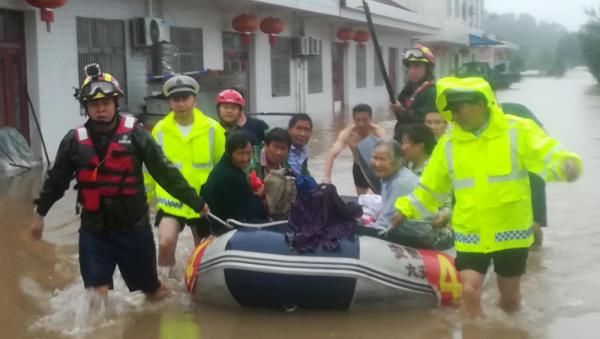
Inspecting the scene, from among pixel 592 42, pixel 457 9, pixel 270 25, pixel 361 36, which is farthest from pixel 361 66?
pixel 457 9

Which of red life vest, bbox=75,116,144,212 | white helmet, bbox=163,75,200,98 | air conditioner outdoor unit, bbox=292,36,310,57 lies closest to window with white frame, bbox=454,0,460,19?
air conditioner outdoor unit, bbox=292,36,310,57

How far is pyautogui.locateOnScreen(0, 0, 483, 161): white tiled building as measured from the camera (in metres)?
14.1

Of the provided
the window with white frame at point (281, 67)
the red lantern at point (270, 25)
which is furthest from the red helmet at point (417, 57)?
the window with white frame at point (281, 67)

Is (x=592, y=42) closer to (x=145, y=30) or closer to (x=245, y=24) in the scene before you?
(x=245, y=24)

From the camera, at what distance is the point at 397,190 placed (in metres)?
6.16

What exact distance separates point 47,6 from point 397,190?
881 centimetres

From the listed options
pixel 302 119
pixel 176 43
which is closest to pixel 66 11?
pixel 176 43

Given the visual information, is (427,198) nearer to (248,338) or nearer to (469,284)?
(469,284)

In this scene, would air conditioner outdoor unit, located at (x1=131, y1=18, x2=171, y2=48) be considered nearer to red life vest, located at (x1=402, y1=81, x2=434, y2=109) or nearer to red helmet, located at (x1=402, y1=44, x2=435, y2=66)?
red life vest, located at (x1=402, y1=81, x2=434, y2=109)

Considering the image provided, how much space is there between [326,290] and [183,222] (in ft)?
4.73

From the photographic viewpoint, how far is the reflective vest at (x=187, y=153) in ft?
A: 21.7

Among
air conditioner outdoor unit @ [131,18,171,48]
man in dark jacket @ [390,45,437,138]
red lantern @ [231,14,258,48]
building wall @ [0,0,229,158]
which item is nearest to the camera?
man in dark jacket @ [390,45,437,138]

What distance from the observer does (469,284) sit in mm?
5324

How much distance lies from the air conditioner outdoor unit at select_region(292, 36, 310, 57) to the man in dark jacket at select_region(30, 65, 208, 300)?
66.7ft
